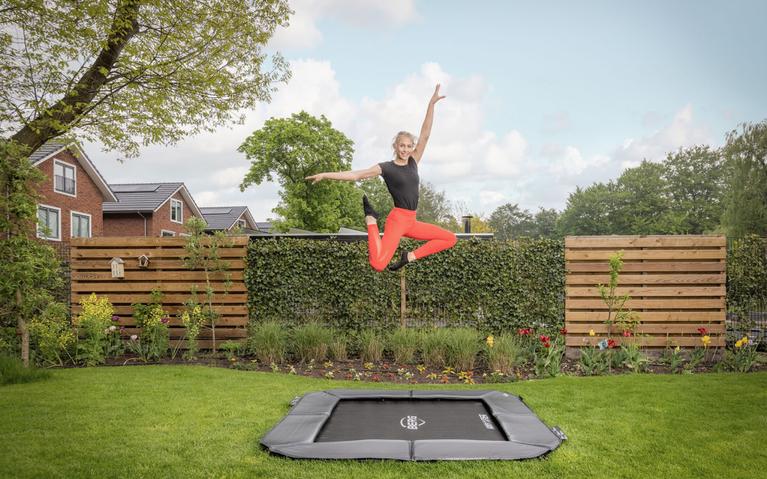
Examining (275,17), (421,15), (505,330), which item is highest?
(275,17)

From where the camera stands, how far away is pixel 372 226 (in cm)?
315

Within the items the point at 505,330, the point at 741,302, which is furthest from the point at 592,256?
the point at 741,302

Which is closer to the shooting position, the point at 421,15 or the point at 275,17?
the point at 421,15

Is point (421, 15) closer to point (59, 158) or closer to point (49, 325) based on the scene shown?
point (49, 325)

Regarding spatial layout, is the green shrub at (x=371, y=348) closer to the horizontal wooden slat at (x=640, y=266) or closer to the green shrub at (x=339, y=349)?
the green shrub at (x=339, y=349)

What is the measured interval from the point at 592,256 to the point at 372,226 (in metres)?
4.65

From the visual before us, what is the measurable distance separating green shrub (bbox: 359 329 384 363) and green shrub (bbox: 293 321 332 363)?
433 mm

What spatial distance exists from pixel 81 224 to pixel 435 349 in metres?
17.3

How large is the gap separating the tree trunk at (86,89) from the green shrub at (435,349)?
16.4 ft

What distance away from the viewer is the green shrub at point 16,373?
539 centimetres

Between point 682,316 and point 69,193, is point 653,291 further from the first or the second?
point 69,193

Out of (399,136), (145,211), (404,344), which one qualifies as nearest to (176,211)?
(145,211)

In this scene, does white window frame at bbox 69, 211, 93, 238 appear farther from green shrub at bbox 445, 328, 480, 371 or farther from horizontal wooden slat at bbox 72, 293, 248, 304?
green shrub at bbox 445, 328, 480, 371

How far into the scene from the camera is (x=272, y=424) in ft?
13.2
